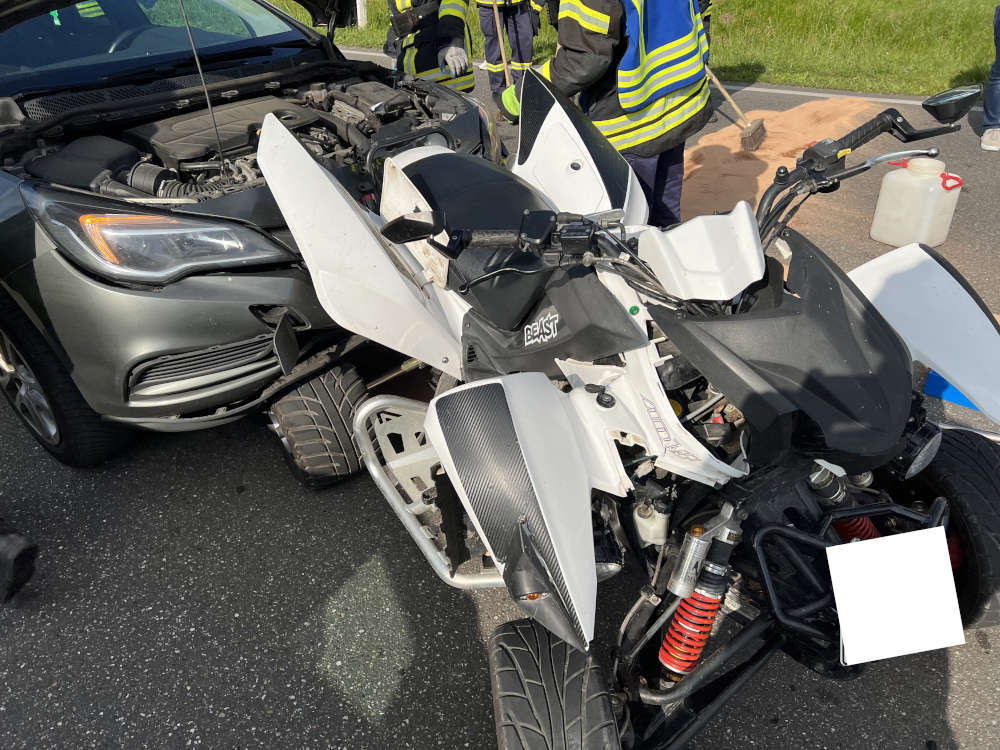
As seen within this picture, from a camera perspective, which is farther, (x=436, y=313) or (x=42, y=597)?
(x=42, y=597)

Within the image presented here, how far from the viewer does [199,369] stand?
2.39 meters

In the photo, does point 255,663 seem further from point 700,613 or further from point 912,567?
point 912,567

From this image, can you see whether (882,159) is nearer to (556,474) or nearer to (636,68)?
(556,474)

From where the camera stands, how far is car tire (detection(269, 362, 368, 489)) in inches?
104

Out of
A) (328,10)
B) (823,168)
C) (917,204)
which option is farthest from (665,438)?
(917,204)

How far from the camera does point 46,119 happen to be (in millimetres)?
2830

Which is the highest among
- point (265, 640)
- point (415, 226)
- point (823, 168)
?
point (415, 226)

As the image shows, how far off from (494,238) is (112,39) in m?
2.97

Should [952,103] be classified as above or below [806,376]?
above

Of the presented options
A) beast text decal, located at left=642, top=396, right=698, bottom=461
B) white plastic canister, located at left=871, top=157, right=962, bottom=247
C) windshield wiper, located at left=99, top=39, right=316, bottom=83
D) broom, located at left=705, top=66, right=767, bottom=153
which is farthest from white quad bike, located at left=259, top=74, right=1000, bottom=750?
broom, located at left=705, top=66, right=767, bottom=153

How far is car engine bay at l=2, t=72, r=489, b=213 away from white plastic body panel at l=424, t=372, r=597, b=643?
140 centimetres

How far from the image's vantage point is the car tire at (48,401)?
2.57 meters

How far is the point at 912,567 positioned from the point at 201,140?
287cm

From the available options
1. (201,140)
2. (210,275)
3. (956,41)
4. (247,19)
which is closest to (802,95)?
(956,41)
